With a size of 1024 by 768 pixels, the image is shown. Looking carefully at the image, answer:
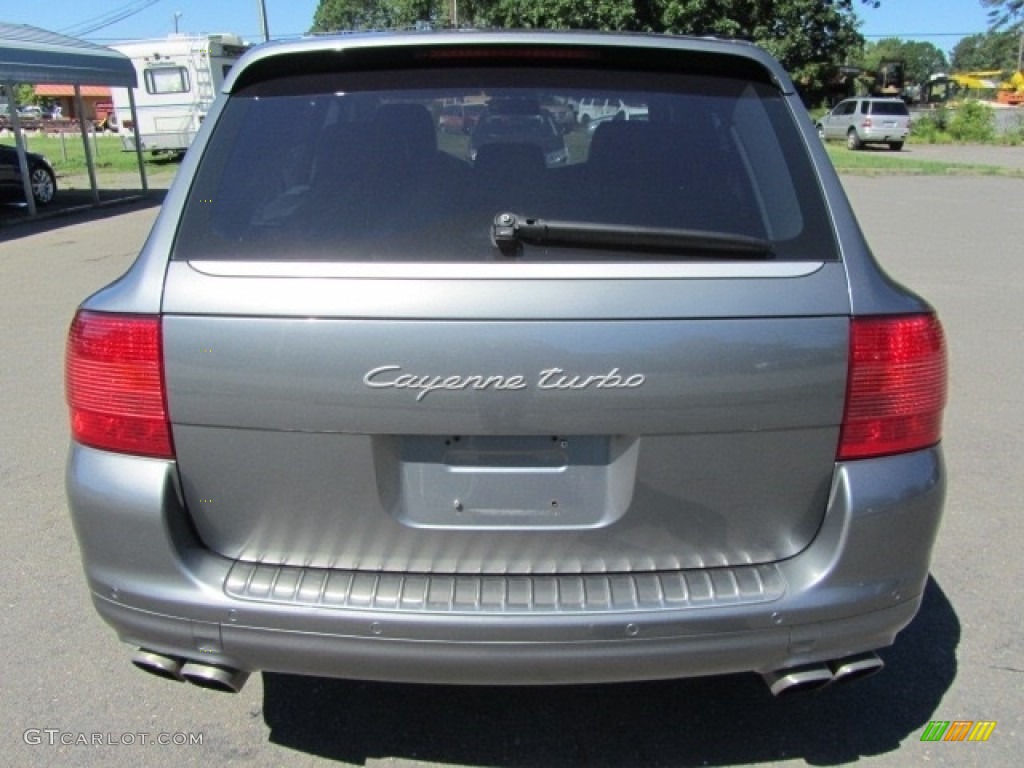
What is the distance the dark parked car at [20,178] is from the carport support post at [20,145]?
0.16m

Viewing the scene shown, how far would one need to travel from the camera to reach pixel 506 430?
196 cm

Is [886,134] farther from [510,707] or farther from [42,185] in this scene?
[510,707]

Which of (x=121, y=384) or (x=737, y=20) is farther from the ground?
(x=737, y=20)

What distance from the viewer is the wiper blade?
6.57 ft

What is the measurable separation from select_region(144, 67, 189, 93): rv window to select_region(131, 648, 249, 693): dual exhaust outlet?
81.9ft

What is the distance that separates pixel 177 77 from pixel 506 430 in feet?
83.6

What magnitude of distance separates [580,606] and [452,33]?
4.96 feet

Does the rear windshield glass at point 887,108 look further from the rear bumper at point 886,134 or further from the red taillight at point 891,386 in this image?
the red taillight at point 891,386

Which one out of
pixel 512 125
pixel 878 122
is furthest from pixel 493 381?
pixel 878 122

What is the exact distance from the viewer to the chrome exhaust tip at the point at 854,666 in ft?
7.06

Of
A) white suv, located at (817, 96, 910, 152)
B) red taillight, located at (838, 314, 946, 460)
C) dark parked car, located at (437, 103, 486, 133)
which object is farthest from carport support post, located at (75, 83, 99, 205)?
white suv, located at (817, 96, 910, 152)

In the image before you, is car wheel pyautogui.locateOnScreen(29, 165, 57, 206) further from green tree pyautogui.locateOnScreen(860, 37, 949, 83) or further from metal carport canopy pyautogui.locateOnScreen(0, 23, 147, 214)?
green tree pyautogui.locateOnScreen(860, 37, 949, 83)

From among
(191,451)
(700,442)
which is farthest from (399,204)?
(700,442)

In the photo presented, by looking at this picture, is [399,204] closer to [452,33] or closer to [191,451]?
[452,33]
